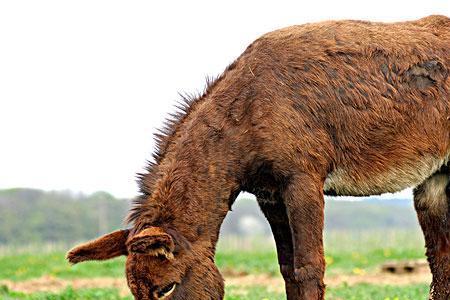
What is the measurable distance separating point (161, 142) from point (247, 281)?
9357mm

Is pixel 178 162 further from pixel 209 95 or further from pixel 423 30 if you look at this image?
pixel 423 30

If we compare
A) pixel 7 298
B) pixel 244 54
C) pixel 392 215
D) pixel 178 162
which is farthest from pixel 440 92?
pixel 392 215

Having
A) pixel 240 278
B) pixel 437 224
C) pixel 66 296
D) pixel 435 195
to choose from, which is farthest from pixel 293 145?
pixel 240 278

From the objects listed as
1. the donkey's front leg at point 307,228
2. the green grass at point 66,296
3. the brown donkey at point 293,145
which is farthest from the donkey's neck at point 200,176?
the green grass at point 66,296

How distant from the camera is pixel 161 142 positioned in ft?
21.6

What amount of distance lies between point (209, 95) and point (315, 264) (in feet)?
5.61

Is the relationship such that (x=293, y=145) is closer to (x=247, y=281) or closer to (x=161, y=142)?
(x=161, y=142)

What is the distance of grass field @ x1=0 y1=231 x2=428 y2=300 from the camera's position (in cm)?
1066

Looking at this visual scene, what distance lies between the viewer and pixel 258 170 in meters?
6.36

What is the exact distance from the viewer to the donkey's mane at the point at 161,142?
6262mm

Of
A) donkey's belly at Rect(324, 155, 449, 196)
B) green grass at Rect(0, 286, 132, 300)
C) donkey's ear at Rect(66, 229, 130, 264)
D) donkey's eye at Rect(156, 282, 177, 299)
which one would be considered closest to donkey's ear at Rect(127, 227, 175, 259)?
donkey's eye at Rect(156, 282, 177, 299)

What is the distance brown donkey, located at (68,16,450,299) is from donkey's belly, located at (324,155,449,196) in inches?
0.4

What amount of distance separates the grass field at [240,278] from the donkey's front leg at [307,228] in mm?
3689

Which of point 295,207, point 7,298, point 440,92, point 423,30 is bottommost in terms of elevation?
point 7,298
